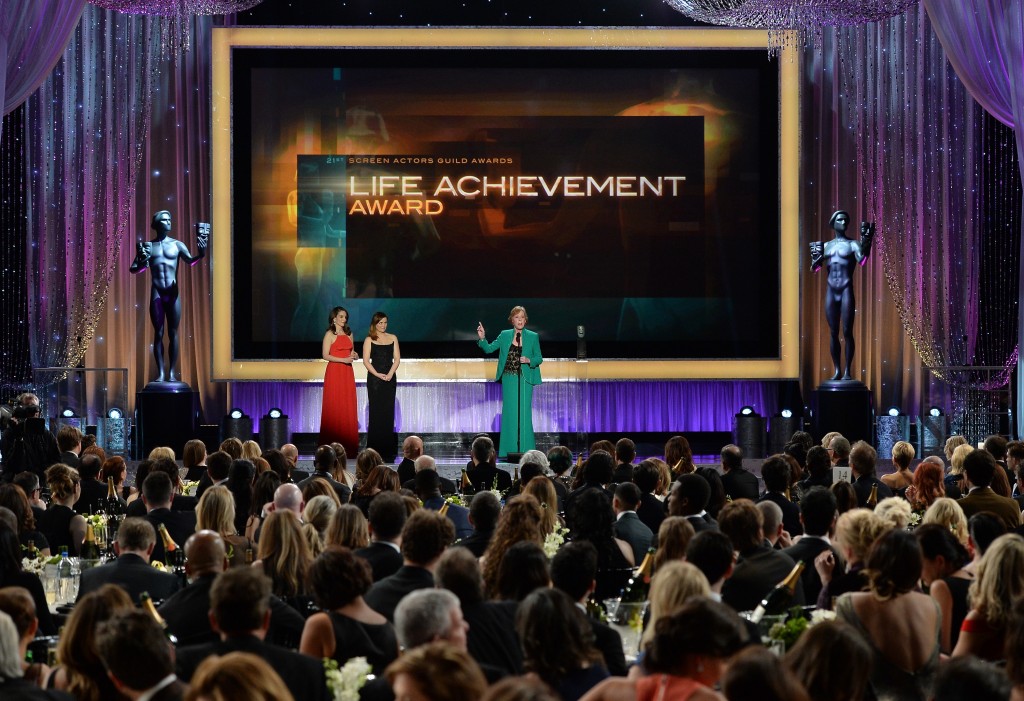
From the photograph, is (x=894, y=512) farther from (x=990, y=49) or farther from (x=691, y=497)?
(x=990, y=49)

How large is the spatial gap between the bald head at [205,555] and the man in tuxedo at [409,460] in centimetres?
384

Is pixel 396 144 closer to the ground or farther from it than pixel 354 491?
farther from it

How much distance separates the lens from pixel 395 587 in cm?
480

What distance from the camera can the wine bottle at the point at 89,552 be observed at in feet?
19.0

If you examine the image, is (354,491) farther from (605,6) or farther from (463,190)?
(605,6)

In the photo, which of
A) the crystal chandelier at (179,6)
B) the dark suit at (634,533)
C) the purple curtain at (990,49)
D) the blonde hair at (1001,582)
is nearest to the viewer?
the blonde hair at (1001,582)

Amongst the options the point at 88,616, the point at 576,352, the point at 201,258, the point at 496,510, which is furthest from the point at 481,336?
the point at 88,616

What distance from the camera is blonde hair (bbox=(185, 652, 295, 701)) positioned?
2635 millimetres

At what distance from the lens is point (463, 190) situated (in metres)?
15.3

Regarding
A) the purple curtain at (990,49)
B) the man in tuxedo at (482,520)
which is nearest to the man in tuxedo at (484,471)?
the man in tuxedo at (482,520)

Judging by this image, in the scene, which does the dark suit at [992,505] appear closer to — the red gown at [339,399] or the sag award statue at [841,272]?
the sag award statue at [841,272]

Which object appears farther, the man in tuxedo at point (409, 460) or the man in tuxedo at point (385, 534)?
the man in tuxedo at point (409, 460)

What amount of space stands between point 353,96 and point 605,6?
287 centimetres

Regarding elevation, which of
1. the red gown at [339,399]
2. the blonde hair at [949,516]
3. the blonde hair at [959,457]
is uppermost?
the red gown at [339,399]
